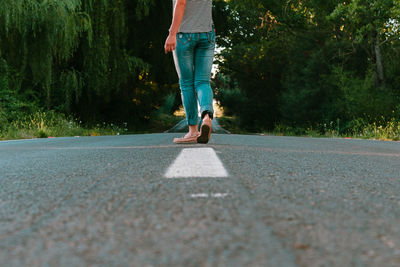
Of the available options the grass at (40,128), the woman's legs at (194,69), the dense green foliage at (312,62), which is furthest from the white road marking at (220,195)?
the dense green foliage at (312,62)

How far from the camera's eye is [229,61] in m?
28.9

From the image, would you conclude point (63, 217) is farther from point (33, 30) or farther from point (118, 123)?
point (118, 123)

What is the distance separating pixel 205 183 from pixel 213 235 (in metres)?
0.95

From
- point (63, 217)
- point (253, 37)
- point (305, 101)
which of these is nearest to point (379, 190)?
point (63, 217)

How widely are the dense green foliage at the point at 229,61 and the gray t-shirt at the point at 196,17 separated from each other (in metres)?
6.57

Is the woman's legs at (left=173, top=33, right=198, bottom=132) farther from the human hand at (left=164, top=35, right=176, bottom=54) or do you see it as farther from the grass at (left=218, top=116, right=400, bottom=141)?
the grass at (left=218, top=116, right=400, bottom=141)

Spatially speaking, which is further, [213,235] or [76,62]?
[76,62]

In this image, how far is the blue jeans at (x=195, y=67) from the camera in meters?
5.46

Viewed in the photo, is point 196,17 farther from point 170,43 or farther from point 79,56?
point 79,56

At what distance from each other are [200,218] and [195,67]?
426 cm

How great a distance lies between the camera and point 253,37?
28531 mm

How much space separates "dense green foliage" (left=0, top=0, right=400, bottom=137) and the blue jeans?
21.6 feet

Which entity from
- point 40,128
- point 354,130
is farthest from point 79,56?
point 354,130

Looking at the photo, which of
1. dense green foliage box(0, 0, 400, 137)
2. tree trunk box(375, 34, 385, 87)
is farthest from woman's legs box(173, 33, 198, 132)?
Result: tree trunk box(375, 34, 385, 87)
